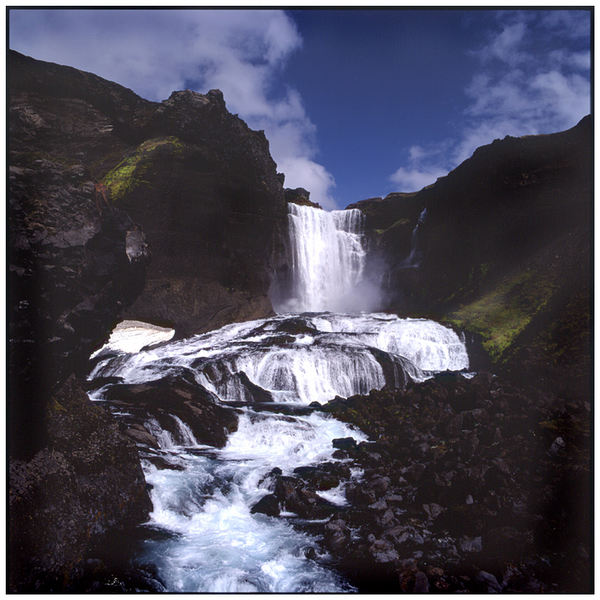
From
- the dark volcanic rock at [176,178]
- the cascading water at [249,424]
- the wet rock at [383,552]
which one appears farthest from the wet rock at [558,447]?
the dark volcanic rock at [176,178]

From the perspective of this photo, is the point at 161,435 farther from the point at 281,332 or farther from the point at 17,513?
the point at 281,332

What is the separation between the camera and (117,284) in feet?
28.1

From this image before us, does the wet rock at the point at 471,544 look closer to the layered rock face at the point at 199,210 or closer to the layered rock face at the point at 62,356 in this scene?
the layered rock face at the point at 62,356

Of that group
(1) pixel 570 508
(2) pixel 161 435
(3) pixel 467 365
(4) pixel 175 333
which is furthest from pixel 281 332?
(1) pixel 570 508

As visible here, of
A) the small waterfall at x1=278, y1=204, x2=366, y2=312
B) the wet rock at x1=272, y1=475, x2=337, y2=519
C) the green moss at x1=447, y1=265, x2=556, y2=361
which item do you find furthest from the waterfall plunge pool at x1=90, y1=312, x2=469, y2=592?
the small waterfall at x1=278, y1=204, x2=366, y2=312

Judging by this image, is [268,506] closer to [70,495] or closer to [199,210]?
[70,495]

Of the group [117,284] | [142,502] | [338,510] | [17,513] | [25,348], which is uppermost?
[117,284]

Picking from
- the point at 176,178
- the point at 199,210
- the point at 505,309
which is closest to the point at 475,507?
the point at 505,309

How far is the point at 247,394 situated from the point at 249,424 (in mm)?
4245

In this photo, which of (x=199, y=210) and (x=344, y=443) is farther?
(x=199, y=210)

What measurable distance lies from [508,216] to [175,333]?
3060 centimetres

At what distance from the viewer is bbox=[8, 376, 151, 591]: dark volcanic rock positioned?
5.02m

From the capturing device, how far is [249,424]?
1432 centimetres

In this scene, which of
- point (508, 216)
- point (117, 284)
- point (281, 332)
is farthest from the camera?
point (508, 216)
